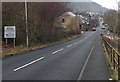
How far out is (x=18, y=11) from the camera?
101 feet

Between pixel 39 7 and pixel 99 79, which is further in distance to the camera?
pixel 39 7

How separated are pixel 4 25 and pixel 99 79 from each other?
63.1 feet

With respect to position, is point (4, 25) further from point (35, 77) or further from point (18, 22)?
point (35, 77)

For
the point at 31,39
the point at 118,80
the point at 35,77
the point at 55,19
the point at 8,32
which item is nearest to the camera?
the point at 118,80

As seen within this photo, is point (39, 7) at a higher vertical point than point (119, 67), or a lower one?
higher

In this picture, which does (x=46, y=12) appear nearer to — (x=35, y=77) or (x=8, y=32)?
(x=8, y=32)

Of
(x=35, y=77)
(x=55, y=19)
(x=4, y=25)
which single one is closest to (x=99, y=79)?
(x=35, y=77)

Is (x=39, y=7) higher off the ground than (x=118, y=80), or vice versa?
(x=39, y=7)

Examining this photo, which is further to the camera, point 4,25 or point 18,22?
point 18,22

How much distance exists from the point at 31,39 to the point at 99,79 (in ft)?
76.0

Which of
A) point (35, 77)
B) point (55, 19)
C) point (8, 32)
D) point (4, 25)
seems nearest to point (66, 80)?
point (35, 77)

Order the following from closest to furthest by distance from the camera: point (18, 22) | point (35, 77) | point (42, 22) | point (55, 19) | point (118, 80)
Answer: point (118, 80), point (35, 77), point (18, 22), point (42, 22), point (55, 19)

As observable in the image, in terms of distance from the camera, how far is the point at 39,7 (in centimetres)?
4303

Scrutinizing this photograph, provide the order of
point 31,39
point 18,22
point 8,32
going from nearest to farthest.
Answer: point 8,32, point 18,22, point 31,39
